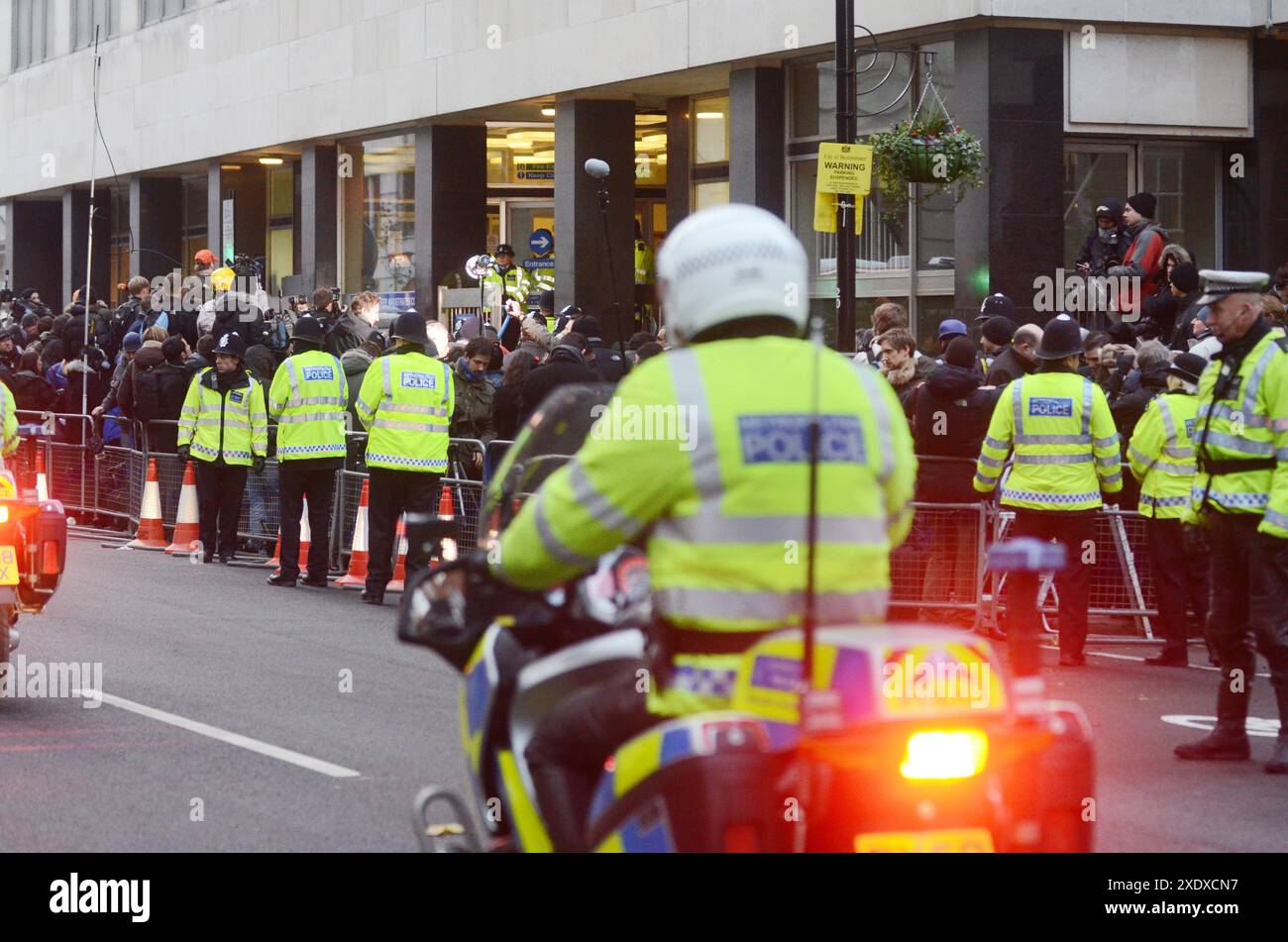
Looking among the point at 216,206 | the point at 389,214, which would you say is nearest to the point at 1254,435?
the point at 389,214

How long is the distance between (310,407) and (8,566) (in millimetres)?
6733

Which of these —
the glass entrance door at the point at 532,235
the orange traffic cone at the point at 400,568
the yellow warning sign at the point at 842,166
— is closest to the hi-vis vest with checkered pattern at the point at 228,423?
the orange traffic cone at the point at 400,568

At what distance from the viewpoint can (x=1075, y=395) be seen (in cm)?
1288

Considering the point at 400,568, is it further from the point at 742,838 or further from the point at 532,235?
the point at 532,235

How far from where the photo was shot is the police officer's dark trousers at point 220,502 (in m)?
18.9

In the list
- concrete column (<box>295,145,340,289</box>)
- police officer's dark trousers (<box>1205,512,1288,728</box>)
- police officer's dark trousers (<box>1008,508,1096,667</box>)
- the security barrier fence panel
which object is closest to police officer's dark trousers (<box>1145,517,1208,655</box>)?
the security barrier fence panel

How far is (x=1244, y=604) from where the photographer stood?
9805mm

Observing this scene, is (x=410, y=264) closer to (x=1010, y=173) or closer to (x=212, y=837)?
(x=1010, y=173)

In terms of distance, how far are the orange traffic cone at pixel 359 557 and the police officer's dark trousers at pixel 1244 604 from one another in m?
8.65

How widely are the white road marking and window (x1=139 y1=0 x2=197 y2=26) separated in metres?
31.6

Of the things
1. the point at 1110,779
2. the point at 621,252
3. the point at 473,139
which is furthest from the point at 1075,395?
the point at 473,139

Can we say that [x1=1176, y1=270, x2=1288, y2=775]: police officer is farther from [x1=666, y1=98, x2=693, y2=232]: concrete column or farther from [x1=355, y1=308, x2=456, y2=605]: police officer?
[x1=666, y1=98, x2=693, y2=232]: concrete column

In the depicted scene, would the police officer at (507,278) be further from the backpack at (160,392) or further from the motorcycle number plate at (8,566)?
the motorcycle number plate at (8,566)

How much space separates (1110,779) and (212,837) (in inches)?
154
